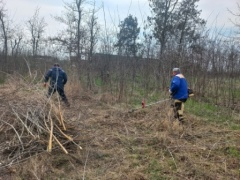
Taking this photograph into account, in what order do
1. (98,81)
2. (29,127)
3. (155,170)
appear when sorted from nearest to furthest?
(155,170) < (29,127) < (98,81)

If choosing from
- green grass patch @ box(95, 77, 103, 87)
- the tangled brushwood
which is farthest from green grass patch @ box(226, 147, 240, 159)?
green grass patch @ box(95, 77, 103, 87)

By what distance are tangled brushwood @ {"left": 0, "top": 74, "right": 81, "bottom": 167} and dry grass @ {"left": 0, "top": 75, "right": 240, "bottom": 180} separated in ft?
0.06

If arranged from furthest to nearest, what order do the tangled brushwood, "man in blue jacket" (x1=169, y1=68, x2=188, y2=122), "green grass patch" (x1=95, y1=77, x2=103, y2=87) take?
"green grass patch" (x1=95, y1=77, x2=103, y2=87)
"man in blue jacket" (x1=169, y1=68, x2=188, y2=122)
the tangled brushwood

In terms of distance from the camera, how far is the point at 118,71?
10.6m

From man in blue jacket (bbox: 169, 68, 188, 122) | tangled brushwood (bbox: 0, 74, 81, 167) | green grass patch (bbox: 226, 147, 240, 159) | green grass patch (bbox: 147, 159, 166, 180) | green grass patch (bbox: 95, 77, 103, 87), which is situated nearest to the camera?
green grass patch (bbox: 147, 159, 166, 180)

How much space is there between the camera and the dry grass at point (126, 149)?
4.19 metres

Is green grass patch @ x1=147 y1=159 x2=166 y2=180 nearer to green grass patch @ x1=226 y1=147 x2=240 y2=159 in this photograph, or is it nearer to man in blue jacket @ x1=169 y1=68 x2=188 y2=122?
green grass patch @ x1=226 y1=147 x2=240 y2=159

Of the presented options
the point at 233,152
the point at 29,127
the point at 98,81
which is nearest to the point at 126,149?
the point at 29,127

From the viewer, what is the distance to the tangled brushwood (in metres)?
4.55

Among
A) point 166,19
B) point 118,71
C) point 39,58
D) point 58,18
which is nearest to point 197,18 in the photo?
point 166,19

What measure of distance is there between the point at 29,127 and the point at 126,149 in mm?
1864

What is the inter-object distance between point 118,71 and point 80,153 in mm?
6184

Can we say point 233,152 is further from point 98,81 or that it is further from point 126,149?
point 98,81

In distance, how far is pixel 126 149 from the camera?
520 centimetres
